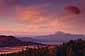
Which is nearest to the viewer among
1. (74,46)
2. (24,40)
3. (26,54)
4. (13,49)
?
(24,40)

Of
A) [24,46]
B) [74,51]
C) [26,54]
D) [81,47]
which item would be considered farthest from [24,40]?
[81,47]

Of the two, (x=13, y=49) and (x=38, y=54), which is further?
(x=38, y=54)

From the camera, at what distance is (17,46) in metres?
14.1

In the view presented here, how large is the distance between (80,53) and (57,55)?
1.84m

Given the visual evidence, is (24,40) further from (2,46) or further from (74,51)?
(74,51)

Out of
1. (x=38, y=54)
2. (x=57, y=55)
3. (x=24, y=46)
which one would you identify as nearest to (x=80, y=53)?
(x=57, y=55)

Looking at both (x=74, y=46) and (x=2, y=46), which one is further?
(x=74, y=46)

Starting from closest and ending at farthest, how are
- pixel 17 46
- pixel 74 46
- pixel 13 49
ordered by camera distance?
pixel 13 49, pixel 17 46, pixel 74 46

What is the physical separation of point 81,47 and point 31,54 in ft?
13.5

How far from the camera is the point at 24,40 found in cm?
1237

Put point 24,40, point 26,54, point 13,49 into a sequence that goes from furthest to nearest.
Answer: point 26,54, point 13,49, point 24,40

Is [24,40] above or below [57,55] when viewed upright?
above

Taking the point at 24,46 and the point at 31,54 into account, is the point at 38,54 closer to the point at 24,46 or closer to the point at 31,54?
the point at 31,54

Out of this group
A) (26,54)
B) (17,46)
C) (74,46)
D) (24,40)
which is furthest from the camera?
(74,46)
